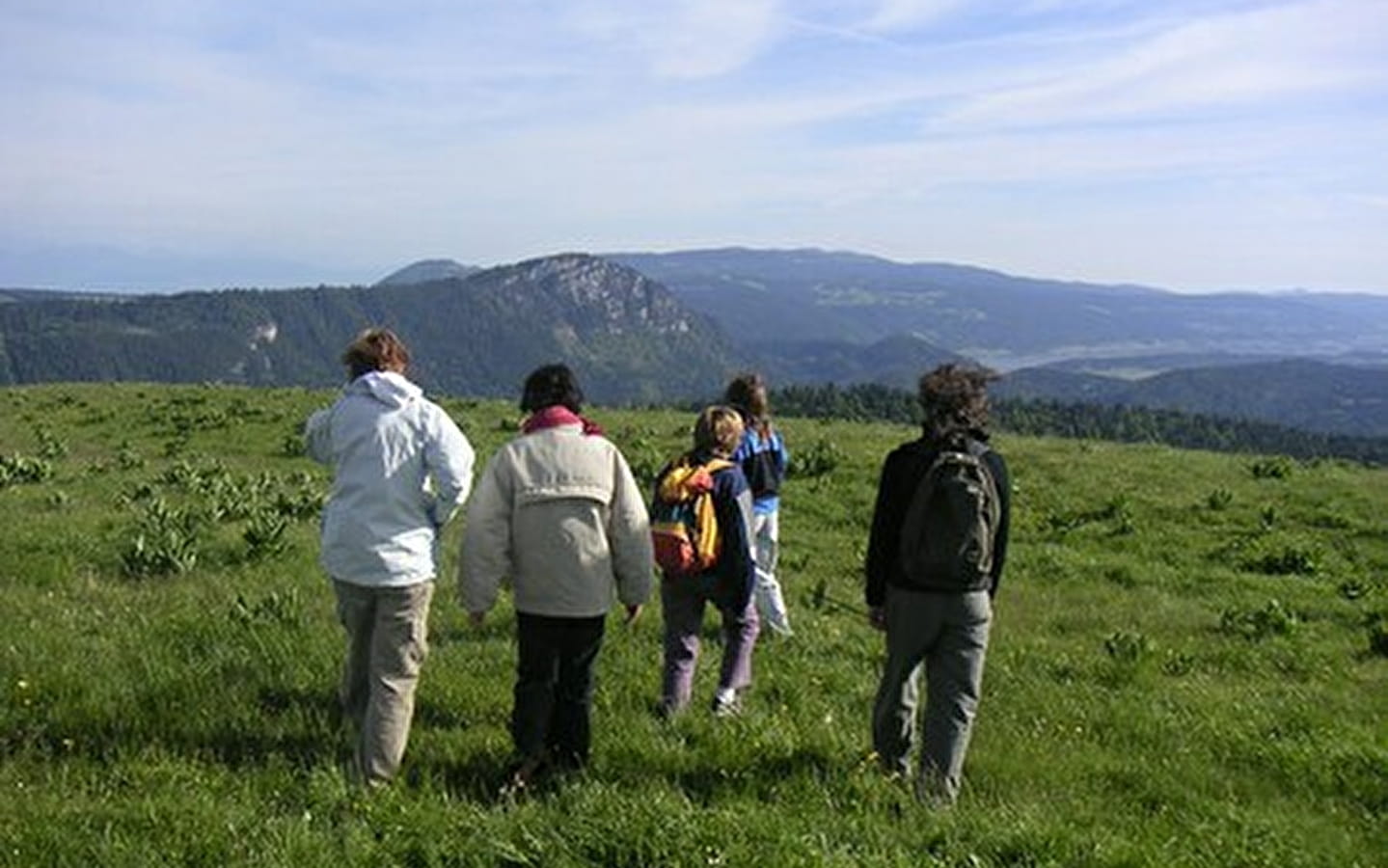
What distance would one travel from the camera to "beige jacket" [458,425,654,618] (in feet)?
22.5

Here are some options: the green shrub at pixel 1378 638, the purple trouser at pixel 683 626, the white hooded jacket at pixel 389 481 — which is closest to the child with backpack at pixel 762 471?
the purple trouser at pixel 683 626

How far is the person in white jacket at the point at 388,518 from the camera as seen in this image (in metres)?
6.77

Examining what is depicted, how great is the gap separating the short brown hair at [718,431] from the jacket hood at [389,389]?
2.17 metres

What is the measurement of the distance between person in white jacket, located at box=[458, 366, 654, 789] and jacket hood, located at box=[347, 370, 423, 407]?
0.64 meters

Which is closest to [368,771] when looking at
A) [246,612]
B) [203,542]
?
[246,612]

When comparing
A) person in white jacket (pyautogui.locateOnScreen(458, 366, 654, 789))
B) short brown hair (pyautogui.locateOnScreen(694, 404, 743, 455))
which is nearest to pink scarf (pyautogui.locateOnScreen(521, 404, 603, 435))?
person in white jacket (pyautogui.locateOnScreen(458, 366, 654, 789))

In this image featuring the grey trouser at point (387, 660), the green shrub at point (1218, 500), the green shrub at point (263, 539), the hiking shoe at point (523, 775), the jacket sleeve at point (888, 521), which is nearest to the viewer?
the hiking shoe at point (523, 775)

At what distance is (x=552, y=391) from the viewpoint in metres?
7.02

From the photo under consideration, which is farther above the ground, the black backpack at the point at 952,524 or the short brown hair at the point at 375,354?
the short brown hair at the point at 375,354

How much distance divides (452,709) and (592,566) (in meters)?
2.03

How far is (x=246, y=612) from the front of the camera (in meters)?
9.88

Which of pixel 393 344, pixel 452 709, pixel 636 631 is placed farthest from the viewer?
pixel 636 631

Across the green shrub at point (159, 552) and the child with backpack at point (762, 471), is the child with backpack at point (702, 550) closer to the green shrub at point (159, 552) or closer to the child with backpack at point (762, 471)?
the child with backpack at point (762, 471)

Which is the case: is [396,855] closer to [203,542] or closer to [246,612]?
[246,612]
